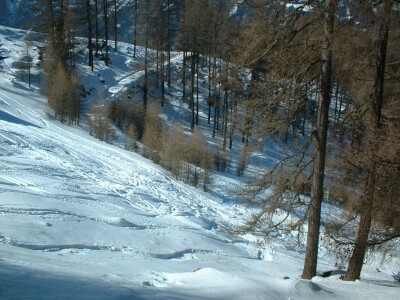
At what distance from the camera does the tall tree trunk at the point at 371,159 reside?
21.2 feet

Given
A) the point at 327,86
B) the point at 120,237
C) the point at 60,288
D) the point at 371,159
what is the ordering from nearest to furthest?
the point at 60,288 → the point at 327,86 → the point at 371,159 → the point at 120,237

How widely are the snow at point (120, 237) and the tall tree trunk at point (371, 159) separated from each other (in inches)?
17.9

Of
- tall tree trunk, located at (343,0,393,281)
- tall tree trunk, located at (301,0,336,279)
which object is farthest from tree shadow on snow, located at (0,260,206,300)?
tall tree trunk, located at (343,0,393,281)

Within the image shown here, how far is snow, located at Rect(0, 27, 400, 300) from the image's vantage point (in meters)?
4.62

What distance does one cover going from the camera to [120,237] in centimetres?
782

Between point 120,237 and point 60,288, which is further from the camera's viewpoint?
point 120,237

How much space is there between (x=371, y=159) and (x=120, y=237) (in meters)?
5.25

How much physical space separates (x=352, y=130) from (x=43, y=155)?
1095 centimetres

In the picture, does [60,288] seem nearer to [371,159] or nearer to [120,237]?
[120,237]

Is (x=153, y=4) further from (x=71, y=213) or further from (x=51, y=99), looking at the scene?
(x=71, y=213)

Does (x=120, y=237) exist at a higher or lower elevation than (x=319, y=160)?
lower

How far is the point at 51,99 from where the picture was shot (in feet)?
74.3

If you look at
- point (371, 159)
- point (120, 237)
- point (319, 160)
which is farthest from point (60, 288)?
point (371, 159)

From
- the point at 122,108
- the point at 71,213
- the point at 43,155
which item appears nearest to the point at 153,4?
the point at 122,108
